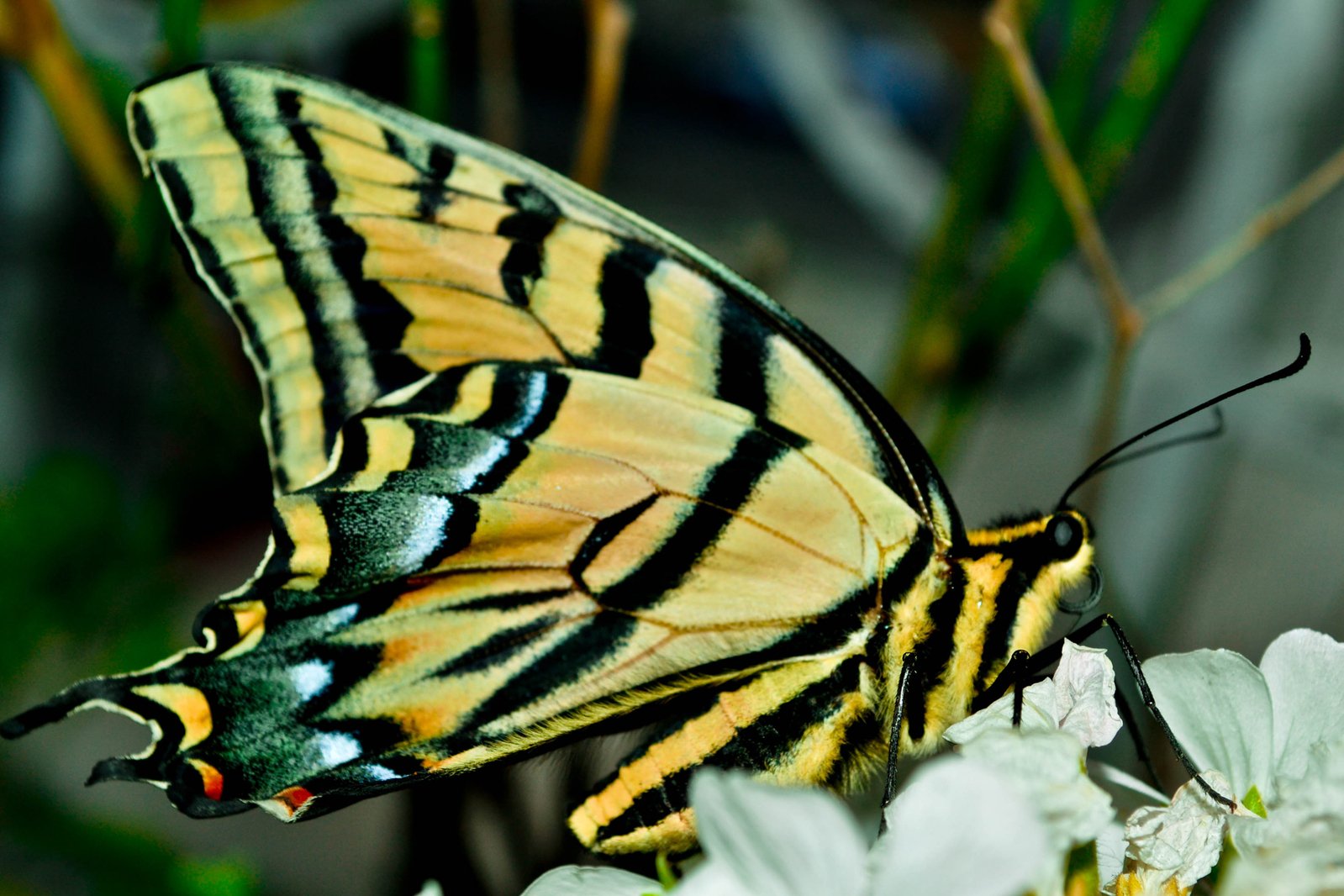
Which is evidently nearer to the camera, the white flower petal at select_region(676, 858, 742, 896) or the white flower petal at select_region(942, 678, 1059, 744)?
the white flower petal at select_region(676, 858, 742, 896)

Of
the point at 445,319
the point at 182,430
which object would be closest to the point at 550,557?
the point at 445,319

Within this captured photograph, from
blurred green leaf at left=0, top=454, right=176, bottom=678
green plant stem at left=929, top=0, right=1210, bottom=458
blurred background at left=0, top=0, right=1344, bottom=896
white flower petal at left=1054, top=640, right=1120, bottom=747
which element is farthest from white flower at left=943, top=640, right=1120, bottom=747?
blurred green leaf at left=0, top=454, right=176, bottom=678

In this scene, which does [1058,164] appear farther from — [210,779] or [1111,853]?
[210,779]

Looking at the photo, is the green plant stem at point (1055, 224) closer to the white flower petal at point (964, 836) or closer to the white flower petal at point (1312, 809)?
the white flower petal at point (1312, 809)

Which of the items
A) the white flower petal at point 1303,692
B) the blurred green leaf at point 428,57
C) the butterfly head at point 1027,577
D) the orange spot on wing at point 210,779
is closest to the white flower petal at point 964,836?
the white flower petal at point 1303,692

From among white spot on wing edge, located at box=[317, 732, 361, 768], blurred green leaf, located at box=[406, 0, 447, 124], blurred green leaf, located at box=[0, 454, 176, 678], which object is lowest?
blurred green leaf, located at box=[0, 454, 176, 678]

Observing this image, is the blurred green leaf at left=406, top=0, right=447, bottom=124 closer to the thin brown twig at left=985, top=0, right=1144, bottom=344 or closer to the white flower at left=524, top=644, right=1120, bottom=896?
the thin brown twig at left=985, top=0, right=1144, bottom=344
